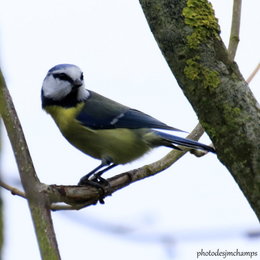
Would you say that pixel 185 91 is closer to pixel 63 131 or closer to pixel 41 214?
pixel 41 214

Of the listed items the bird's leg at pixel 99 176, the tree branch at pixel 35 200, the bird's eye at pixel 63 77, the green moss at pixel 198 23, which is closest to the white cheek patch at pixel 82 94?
the bird's eye at pixel 63 77

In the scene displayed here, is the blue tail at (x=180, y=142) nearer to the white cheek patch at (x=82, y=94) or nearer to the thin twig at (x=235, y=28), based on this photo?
the thin twig at (x=235, y=28)

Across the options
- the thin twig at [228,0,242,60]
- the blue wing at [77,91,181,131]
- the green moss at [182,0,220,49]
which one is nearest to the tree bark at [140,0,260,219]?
the green moss at [182,0,220,49]

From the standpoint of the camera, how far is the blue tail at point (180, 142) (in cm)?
289

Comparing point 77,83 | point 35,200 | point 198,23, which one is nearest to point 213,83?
point 198,23

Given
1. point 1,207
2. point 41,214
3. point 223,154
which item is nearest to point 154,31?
point 223,154

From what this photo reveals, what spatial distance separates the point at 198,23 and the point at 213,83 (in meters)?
0.26

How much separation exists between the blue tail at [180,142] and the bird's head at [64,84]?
0.66 m

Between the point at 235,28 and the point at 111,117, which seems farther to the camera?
the point at 111,117

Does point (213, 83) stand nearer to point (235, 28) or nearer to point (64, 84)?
point (235, 28)

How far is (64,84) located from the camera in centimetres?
378

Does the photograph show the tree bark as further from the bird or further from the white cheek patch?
the white cheek patch

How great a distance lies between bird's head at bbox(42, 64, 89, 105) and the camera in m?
3.75

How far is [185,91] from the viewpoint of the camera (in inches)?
80.1
